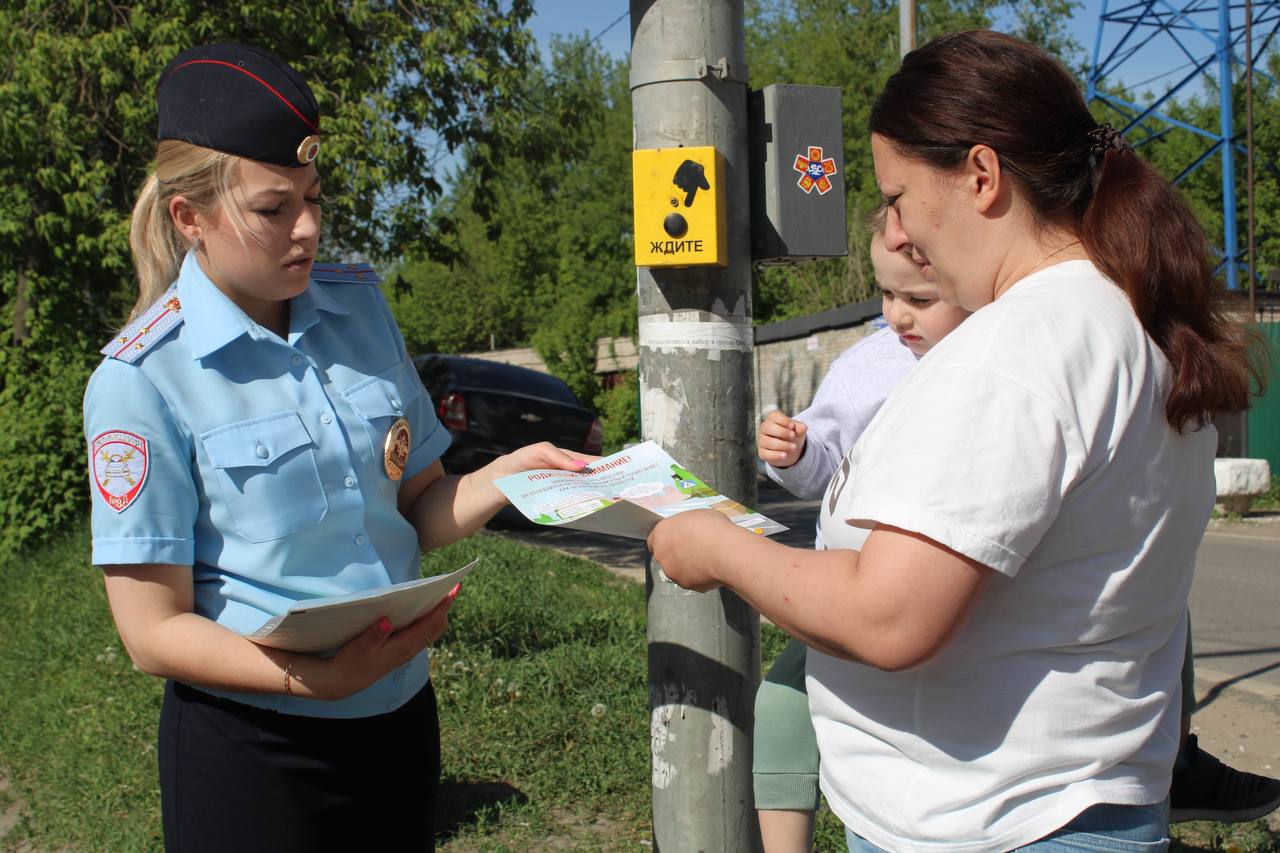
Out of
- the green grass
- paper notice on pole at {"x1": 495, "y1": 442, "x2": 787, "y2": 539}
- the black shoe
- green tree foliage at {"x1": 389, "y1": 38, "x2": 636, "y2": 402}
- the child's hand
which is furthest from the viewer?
green tree foliage at {"x1": 389, "y1": 38, "x2": 636, "y2": 402}

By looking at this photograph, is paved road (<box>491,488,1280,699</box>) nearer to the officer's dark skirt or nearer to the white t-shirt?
the officer's dark skirt

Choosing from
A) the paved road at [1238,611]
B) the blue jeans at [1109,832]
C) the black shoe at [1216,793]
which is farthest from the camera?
the paved road at [1238,611]

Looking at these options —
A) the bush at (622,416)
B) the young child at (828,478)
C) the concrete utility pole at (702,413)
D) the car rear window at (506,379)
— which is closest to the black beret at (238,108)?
the concrete utility pole at (702,413)

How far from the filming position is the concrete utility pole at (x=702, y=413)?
8.70 feet

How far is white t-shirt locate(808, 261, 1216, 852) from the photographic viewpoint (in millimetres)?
1312

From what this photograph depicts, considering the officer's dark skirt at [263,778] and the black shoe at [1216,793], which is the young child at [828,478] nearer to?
the black shoe at [1216,793]

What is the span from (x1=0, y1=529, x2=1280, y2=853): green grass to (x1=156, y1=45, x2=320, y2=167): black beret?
8.26 feet

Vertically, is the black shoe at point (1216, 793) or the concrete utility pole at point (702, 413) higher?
the concrete utility pole at point (702, 413)

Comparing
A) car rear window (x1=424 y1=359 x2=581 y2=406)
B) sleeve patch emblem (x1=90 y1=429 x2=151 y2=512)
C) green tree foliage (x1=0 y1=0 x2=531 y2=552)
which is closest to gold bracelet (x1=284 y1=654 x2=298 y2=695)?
sleeve patch emblem (x1=90 y1=429 x2=151 y2=512)

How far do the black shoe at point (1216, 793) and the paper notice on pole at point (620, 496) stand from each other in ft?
5.52


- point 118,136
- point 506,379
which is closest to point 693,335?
point 118,136

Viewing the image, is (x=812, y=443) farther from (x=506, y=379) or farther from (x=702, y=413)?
(x=506, y=379)

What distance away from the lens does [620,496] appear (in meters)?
1.96

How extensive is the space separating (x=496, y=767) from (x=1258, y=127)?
1254 inches
